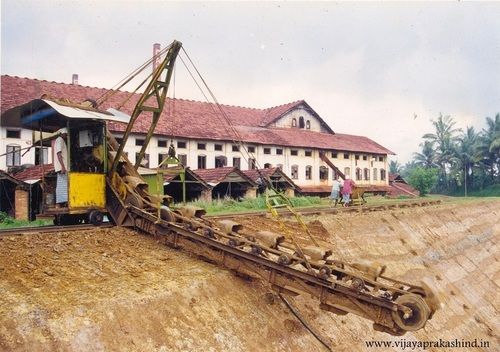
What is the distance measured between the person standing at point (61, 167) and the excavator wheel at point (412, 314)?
296 inches

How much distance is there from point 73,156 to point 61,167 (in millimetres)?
380

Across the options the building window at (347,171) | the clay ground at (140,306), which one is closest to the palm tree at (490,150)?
the building window at (347,171)

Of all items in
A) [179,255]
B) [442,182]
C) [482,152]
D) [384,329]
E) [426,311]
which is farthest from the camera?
[442,182]

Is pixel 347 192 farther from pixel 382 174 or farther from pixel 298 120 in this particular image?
pixel 382 174

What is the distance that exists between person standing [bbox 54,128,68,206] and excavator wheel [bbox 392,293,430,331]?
7508mm

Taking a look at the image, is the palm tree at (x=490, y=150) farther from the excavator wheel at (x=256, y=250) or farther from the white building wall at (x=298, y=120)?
the excavator wheel at (x=256, y=250)

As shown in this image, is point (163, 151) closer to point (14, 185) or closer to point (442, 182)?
point (14, 185)

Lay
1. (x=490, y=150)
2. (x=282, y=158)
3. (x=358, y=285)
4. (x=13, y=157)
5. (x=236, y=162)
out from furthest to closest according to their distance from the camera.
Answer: (x=490, y=150), (x=282, y=158), (x=236, y=162), (x=13, y=157), (x=358, y=285)

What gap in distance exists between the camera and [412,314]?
6020 mm

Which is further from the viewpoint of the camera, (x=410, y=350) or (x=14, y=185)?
(x=14, y=185)

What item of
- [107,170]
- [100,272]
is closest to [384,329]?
[100,272]

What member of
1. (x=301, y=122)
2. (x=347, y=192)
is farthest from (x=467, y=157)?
(x=347, y=192)

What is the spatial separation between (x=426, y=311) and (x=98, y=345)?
15.1 feet

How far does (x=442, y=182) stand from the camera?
57906mm
